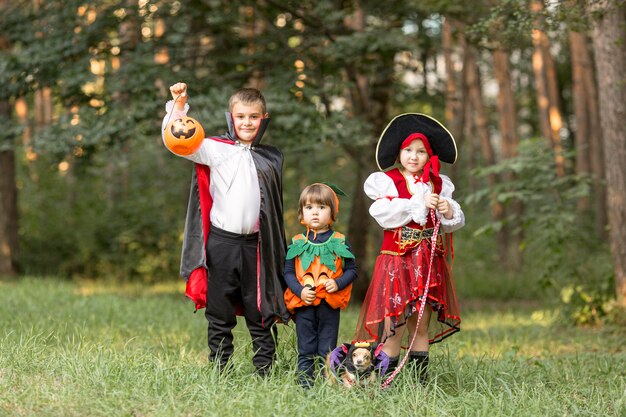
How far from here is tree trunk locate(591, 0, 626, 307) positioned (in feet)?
29.9

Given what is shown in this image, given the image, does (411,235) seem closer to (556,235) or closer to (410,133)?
(410,133)

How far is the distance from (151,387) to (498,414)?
6.18 ft

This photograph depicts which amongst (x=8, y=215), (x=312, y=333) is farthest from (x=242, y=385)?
(x=8, y=215)

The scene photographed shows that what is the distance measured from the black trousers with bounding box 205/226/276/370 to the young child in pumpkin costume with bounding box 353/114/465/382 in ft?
2.01

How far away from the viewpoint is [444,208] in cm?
509

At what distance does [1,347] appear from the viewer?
5387 mm

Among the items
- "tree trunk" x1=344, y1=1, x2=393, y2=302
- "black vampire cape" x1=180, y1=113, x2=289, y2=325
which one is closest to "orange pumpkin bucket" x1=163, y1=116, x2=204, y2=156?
"black vampire cape" x1=180, y1=113, x2=289, y2=325

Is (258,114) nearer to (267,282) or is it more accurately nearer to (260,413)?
(267,282)

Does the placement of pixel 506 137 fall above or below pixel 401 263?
above

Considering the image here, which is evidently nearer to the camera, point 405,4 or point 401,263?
point 401,263

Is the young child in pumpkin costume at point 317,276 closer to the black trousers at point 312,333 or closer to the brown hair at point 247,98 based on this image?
the black trousers at point 312,333

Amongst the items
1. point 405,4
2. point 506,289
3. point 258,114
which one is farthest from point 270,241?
point 506,289

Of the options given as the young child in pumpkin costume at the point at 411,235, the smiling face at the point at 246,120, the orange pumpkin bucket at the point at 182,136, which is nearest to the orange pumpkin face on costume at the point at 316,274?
the young child in pumpkin costume at the point at 411,235

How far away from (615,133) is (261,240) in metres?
5.43
